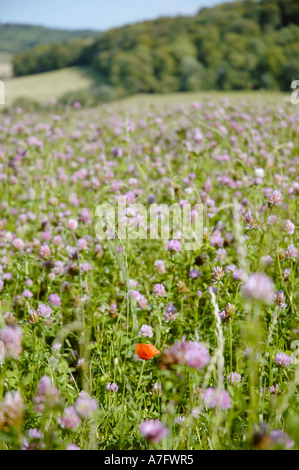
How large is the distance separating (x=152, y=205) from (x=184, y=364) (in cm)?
207

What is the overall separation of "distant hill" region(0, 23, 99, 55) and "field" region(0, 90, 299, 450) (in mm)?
90780

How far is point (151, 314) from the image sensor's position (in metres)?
2.10

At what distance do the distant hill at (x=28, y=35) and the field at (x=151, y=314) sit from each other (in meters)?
90.8

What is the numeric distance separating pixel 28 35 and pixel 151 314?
379 ft

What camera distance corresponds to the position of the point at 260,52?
19.5m

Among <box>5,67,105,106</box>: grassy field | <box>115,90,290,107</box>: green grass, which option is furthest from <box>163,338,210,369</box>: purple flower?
<box>5,67,105,106</box>: grassy field

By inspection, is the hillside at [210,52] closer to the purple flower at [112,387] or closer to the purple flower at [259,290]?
the purple flower at [112,387]

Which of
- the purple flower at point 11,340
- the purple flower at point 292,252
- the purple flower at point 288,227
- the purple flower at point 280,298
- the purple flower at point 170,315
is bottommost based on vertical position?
the purple flower at point 170,315

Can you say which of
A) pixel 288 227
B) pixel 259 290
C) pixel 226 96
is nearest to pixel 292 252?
pixel 288 227

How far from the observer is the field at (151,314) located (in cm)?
120

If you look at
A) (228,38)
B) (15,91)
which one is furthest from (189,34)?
(15,91)

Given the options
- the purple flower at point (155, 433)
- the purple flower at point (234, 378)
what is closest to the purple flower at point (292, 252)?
the purple flower at point (234, 378)

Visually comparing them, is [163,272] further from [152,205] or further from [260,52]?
[260,52]

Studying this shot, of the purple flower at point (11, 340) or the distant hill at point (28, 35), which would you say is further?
the distant hill at point (28, 35)
